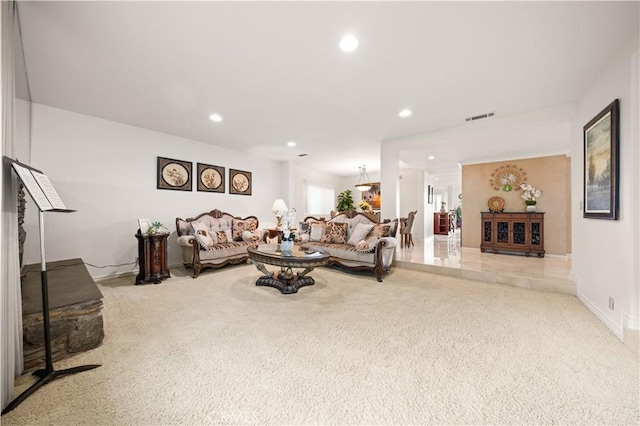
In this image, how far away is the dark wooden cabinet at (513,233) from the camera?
18.1 ft

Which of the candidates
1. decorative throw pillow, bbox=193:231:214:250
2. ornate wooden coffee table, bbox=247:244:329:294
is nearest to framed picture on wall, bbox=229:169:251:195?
decorative throw pillow, bbox=193:231:214:250

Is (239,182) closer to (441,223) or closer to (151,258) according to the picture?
(151,258)

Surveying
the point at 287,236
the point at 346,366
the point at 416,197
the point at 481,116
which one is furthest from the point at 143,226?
the point at 416,197

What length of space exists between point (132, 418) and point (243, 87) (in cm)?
304

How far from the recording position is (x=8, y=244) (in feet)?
4.62

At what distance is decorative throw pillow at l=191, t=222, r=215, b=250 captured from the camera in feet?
13.7

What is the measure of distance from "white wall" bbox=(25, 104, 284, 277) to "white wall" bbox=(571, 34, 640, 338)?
5.95 meters

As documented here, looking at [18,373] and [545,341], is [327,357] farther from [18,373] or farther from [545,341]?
[18,373]

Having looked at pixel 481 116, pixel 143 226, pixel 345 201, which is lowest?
pixel 143 226

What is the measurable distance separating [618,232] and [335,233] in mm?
3550

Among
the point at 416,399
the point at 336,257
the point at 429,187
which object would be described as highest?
the point at 429,187

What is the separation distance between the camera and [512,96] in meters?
3.13

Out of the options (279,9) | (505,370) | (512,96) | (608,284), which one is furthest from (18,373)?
(512,96)

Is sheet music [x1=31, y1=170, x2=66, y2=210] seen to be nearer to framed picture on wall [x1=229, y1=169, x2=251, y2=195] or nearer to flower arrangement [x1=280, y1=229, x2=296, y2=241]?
flower arrangement [x1=280, y1=229, x2=296, y2=241]
